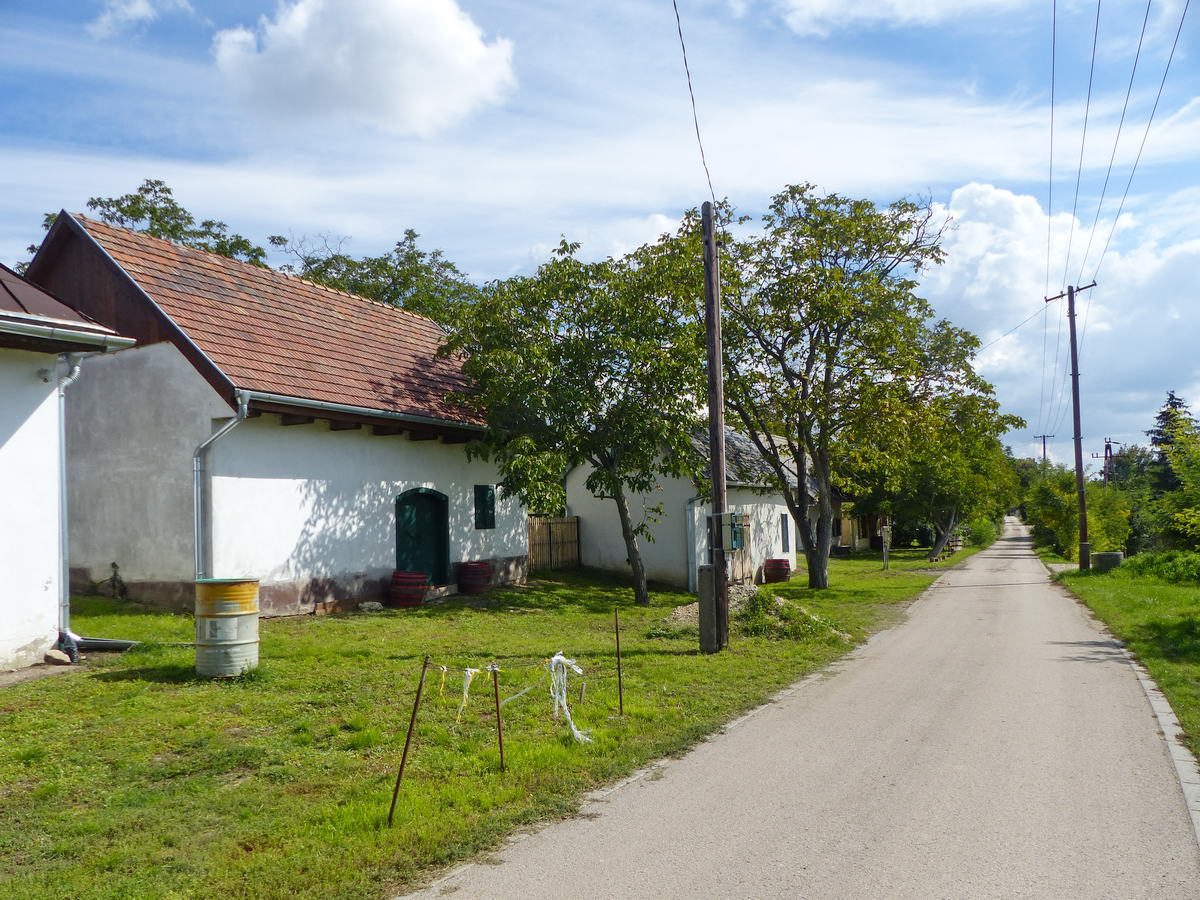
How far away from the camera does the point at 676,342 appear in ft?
59.5

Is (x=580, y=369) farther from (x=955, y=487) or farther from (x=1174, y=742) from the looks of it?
(x=955, y=487)

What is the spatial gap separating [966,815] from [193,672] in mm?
7758

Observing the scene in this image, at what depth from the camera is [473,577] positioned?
60.8 feet

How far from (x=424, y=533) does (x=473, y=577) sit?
1.38 meters

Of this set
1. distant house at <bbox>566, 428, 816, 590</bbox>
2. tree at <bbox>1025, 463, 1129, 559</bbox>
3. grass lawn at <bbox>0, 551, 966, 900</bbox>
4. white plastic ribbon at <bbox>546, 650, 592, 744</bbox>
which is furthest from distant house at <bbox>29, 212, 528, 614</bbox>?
tree at <bbox>1025, 463, 1129, 559</bbox>

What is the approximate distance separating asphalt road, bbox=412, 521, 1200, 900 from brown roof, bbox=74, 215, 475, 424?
9482 mm

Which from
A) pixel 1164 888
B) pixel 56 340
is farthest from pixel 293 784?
pixel 56 340

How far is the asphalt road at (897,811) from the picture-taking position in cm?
481

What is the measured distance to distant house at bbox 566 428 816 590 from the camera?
22859 millimetres

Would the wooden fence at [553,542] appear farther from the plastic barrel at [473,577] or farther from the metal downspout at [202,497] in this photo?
the metal downspout at [202,497]

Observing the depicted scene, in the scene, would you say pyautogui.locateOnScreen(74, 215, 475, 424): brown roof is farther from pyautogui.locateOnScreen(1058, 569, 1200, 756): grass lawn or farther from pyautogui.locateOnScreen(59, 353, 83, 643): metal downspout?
pyautogui.locateOnScreen(1058, 569, 1200, 756): grass lawn

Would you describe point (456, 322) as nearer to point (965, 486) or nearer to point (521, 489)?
point (521, 489)

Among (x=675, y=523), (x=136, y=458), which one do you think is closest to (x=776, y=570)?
(x=675, y=523)

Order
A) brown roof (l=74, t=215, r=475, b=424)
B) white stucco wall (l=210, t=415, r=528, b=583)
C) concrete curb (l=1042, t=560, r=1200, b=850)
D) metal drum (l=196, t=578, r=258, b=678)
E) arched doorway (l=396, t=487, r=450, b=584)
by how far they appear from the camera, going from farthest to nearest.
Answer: arched doorway (l=396, t=487, r=450, b=584) → brown roof (l=74, t=215, r=475, b=424) → white stucco wall (l=210, t=415, r=528, b=583) → metal drum (l=196, t=578, r=258, b=678) → concrete curb (l=1042, t=560, r=1200, b=850)
